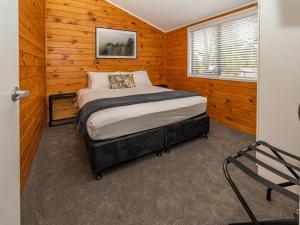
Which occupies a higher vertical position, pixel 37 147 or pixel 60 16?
pixel 60 16

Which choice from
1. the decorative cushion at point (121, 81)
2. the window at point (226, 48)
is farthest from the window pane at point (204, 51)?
the decorative cushion at point (121, 81)

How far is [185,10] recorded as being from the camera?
10.9 feet


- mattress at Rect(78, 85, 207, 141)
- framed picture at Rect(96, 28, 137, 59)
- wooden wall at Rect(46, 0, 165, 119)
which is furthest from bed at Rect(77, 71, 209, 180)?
framed picture at Rect(96, 28, 137, 59)

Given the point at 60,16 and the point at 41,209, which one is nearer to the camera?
the point at 41,209

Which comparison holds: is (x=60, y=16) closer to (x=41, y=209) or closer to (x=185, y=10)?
(x=185, y=10)

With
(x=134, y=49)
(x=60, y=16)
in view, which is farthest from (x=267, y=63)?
(x=60, y=16)

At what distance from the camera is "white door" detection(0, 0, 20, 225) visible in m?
0.67

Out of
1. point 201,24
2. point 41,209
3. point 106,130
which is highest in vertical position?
point 201,24

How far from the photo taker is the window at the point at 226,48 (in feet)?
9.15

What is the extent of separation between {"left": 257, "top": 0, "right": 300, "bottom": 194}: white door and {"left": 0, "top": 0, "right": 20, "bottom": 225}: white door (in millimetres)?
1652

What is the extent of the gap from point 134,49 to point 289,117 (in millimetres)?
3508

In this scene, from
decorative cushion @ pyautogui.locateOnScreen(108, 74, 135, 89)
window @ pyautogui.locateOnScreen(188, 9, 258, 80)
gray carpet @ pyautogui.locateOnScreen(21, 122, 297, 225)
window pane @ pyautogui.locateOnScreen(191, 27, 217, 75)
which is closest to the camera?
gray carpet @ pyautogui.locateOnScreen(21, 122, 297, 225)

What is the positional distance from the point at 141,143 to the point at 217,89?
2113 mm

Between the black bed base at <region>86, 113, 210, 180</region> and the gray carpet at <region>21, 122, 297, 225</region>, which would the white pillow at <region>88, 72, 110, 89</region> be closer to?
the gray carpet at <region>21, 122, 297, 225</region>
